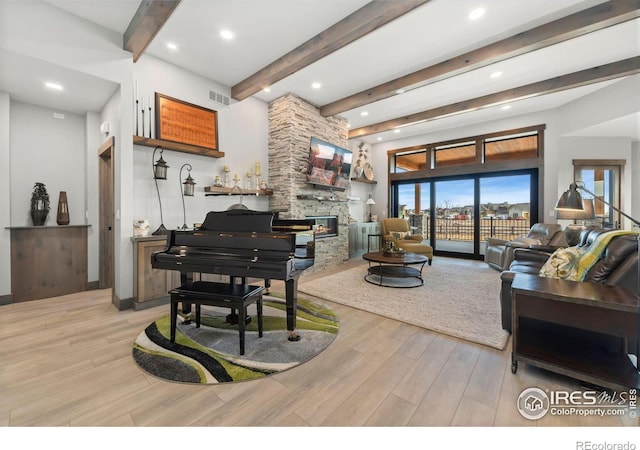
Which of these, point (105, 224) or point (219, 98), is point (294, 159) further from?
point (105, 224)

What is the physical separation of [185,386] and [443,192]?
7.32 metres

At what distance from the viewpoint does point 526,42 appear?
319 centimetres

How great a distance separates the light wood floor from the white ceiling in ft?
10.0

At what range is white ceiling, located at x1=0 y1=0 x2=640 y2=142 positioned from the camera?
9.27ft

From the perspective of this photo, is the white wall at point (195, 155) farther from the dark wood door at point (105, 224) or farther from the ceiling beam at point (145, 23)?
the dark wood door at point (105, 224)

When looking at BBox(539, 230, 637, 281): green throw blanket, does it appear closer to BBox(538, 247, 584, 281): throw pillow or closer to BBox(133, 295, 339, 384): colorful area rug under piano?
BBox(538, 247, 584, 281): throw pillow

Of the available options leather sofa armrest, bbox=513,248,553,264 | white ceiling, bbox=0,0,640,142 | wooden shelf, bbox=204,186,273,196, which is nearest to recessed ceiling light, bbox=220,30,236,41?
white ceiling, bbox=0,0,640,142

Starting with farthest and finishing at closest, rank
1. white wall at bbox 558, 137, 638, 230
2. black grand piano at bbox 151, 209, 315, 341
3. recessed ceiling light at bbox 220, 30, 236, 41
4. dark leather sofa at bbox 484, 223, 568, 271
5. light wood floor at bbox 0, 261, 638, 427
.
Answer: white wall at bbox 558, 137, 638, 230 → dark leather sofa at bbox 484, 223, 568, 271 → recessed ceiling light at bbox 220, 30, 236, 41 → black grand piano at bbox 151, 209, 315, 341 → light wood floor at bbox 0, 261, 638, 427
